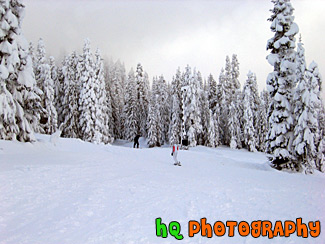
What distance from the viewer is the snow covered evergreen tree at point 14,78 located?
13994 millimetres

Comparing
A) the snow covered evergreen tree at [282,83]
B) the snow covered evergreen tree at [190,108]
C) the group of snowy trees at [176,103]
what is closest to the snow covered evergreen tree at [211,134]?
the group of snowy trees at [176,103]

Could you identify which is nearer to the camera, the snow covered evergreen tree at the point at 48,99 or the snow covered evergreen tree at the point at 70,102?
the snow covered evergreen tree at the point at 48,99

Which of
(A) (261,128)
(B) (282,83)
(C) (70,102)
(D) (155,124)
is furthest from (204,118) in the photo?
(B) (282,83)

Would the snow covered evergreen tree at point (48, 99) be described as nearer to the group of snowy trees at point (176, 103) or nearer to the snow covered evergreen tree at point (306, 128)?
the group of snowy trees at point (176, 103)

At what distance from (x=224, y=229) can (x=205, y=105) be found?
164 feet

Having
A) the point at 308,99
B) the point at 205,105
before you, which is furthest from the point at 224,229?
the point at 205,105

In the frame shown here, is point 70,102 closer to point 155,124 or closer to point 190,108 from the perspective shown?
point 155,124

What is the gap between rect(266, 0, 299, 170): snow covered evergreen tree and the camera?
18.5 meters

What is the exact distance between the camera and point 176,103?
168 ft

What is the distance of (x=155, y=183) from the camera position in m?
9.74

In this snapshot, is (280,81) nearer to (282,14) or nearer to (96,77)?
(282,14)

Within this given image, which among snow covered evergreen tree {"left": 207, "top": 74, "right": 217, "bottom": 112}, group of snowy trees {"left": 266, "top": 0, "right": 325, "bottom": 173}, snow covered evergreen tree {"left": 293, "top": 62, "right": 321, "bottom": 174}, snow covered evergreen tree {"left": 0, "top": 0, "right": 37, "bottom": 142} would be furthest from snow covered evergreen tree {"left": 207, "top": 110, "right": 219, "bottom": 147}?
snow covered evergreen tree {"left": 0, "top": 0, "right": 37, "bottom": 142}

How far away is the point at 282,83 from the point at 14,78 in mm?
19084

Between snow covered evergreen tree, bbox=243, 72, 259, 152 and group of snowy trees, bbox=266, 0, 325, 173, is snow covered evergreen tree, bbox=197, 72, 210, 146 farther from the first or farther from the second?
group of snowy trees, bbox=266, 0, 325, 173
